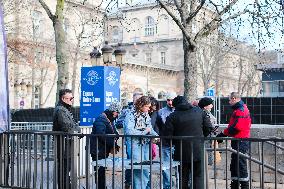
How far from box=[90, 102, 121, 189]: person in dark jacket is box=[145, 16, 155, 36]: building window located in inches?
2544

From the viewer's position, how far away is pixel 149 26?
7525 centimetres

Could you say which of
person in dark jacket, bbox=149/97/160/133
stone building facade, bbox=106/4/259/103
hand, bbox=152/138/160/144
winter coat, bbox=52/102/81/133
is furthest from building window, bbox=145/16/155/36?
hand, bbox=152/138/160/144

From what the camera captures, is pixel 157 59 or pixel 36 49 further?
pixel 157 59

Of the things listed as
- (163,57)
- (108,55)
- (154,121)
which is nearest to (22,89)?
(108,55)

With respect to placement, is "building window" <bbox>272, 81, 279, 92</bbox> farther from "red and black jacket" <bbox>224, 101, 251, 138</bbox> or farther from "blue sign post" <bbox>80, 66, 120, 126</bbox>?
"red and black jacket" <bbox>224, 101, 251, 138</bbox>

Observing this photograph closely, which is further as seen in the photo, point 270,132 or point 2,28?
point 270,132

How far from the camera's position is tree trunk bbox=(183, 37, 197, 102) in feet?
53.7

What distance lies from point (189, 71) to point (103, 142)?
9162 mm

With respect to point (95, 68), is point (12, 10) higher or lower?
higher

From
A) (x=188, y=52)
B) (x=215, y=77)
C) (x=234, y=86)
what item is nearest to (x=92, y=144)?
(x=188, y=52)

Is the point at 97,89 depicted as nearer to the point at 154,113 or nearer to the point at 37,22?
the point at 154,113

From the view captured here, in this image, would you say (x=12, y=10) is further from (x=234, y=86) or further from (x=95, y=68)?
(x=234, y=86)

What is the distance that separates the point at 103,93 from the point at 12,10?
2331 centimetres

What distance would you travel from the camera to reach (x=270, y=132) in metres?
13.3
